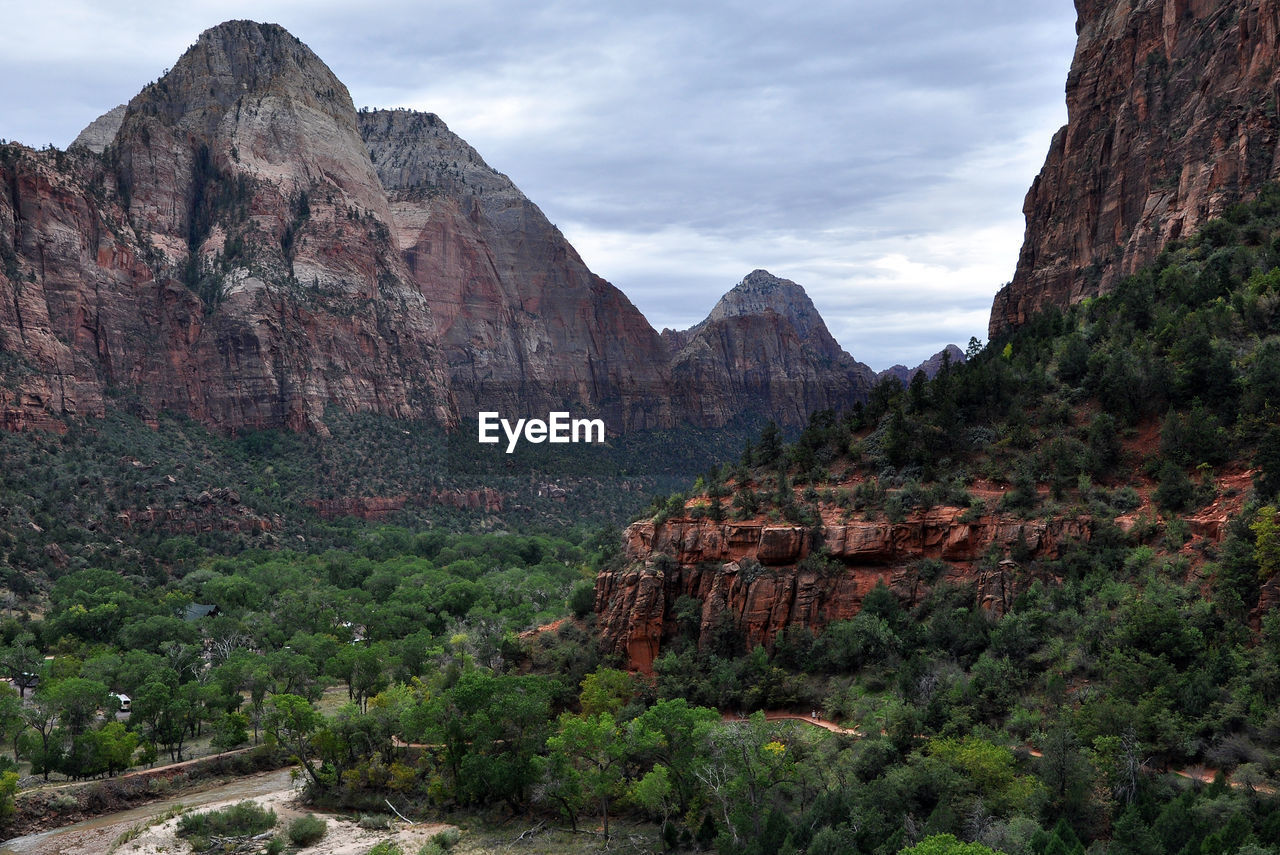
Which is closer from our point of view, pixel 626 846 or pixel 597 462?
pixel 626 846

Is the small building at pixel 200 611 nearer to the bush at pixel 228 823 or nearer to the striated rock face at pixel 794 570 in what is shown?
the bush at pixel 228 823

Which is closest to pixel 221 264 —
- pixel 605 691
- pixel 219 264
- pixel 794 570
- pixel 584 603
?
pixel 219 264

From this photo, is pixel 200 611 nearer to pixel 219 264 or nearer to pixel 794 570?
pixel 794 570

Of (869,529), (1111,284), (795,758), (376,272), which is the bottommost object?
(795,758)

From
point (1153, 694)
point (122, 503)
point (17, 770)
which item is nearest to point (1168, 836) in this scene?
point (1153, 694)

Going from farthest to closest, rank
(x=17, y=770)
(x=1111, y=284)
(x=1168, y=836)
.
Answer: (x=1111, y=284) → (x=17, y=770) → (x=1168, y=836)

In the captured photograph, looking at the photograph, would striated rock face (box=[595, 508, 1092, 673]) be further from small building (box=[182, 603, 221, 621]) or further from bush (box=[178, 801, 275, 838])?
small building (box=[182, 603, 221, 621])

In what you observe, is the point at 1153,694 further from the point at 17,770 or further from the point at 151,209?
the point at 151,209

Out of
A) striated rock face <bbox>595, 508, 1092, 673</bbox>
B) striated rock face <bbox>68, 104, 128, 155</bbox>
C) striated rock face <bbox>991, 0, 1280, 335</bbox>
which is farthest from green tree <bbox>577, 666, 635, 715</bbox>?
striated rock face <bbox>68, 104, 128, 155</bbox>
